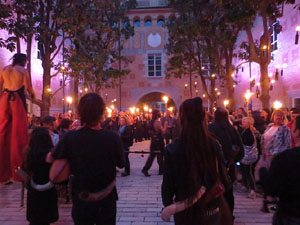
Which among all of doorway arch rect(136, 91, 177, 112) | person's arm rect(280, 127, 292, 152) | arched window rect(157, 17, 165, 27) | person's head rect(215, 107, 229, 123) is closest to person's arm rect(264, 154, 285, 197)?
person's head rect(215, 107, 229, 123)

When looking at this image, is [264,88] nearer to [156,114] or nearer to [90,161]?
[156,114]

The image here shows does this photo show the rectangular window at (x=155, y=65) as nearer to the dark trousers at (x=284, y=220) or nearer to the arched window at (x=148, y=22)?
the arched window at (x=148, y=22)

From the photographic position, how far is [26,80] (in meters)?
5.80

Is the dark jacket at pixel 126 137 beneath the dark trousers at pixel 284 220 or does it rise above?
above

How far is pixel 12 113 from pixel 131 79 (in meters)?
27.9

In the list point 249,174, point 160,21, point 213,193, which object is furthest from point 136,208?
point 160,21

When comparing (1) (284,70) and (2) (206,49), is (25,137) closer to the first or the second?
(2) (206,49)

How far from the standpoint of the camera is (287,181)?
2.23m

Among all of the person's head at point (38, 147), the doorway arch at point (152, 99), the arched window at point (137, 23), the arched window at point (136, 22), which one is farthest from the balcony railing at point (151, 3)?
the person's head at point (38, 147)

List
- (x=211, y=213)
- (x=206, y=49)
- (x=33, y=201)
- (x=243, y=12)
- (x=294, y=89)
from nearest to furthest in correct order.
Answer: (x=211, y=213) → (x=33, y=201) → (x=243, y=12) → (x=294, y=89) → (x=206, y=49)

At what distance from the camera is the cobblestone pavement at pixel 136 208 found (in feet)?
15.8

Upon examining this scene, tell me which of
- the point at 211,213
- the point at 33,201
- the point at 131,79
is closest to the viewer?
the point at 211,213

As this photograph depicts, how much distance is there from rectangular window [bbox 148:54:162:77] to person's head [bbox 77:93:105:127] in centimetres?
3127

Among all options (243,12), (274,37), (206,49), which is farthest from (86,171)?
(274,37)
